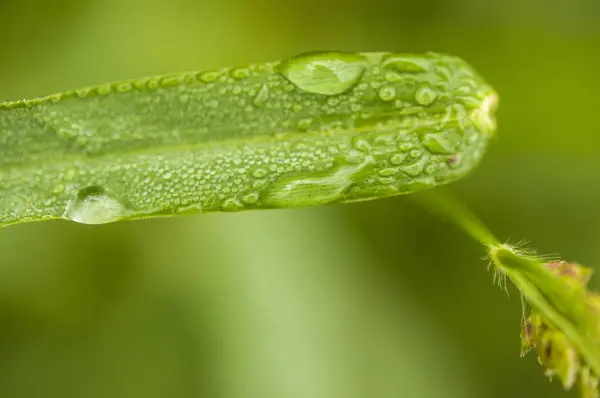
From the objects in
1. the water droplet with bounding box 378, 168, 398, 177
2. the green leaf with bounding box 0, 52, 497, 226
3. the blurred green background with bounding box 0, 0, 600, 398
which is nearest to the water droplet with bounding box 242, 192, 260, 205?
the green leaf with bounding box 0, 52, 497, 226

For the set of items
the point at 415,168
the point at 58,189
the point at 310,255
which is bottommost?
the point at 415,168

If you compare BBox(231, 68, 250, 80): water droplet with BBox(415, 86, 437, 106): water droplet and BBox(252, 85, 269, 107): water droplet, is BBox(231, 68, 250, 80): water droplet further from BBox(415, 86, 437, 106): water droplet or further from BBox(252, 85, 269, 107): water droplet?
BBox(415, 86, 437, 106): water droplet

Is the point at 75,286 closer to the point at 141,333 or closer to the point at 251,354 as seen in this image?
the point at 141,333

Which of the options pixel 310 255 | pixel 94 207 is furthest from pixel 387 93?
pixel 310 255

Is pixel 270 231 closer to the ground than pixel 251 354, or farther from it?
farther from it

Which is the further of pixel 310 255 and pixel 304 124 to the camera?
pixel 310 255

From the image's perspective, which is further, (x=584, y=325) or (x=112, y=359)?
(x=112, y=359)

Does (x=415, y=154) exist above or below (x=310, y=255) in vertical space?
below

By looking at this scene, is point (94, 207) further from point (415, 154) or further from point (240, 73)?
point (415, 154)

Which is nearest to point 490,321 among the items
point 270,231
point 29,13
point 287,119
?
point 270,231
